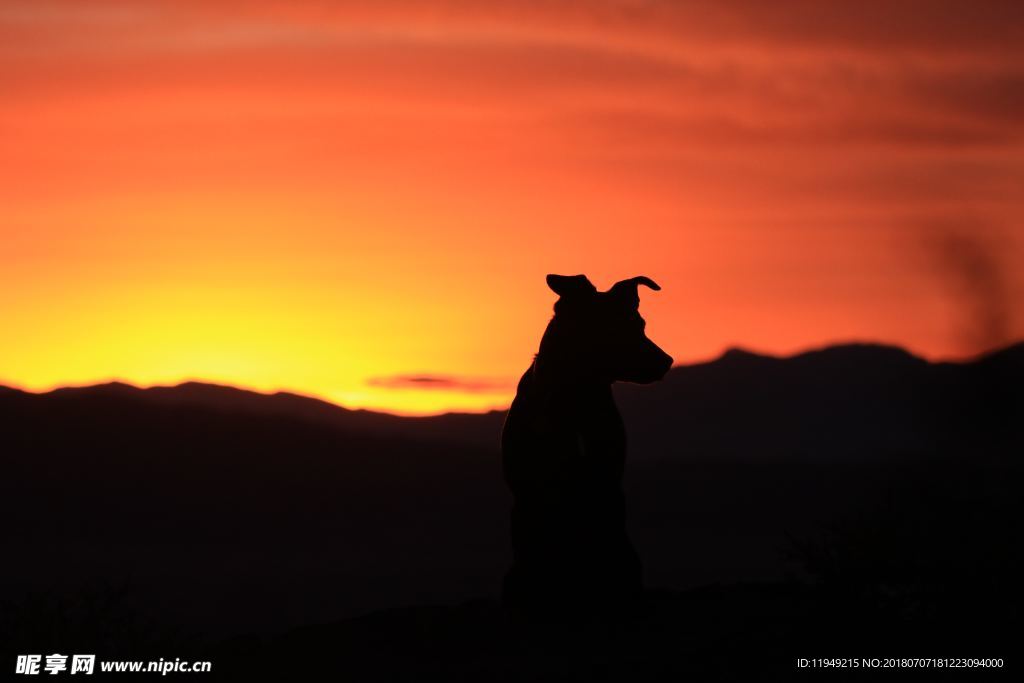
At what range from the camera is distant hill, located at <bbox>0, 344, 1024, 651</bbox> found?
41469 mm

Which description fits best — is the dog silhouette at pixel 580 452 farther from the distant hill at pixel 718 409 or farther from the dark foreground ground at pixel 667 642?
the distant hill at pixel 718 409

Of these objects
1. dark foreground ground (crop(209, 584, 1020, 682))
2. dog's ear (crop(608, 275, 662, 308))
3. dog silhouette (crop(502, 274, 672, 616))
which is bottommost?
dark foreground ground (crop(209, 584, 1020, 682))

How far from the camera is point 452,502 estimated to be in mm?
57500

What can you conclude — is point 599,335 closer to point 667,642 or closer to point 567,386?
point 567,386

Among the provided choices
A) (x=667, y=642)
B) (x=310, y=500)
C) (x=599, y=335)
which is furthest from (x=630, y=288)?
(x=310, y=500)

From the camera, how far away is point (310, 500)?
56531 millimetres

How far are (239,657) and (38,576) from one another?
107 feet

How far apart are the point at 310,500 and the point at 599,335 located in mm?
45681

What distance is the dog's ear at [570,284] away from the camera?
11.9m

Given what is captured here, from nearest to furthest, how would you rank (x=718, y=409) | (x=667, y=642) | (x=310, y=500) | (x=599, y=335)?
(x=667, y=642) → (x=599, y=335) → (x=310, y=500) → (x=718, y=409)

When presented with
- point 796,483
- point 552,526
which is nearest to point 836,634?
point 552,526

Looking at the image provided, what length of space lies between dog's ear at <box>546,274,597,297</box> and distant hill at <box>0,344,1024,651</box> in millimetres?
21663

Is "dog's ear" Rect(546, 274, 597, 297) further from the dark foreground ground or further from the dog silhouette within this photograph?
the dark foreground ground

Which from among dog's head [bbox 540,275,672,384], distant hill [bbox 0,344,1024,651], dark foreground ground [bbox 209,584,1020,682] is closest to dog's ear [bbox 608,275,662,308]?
dog's head [bbox 540,275,672,384]
